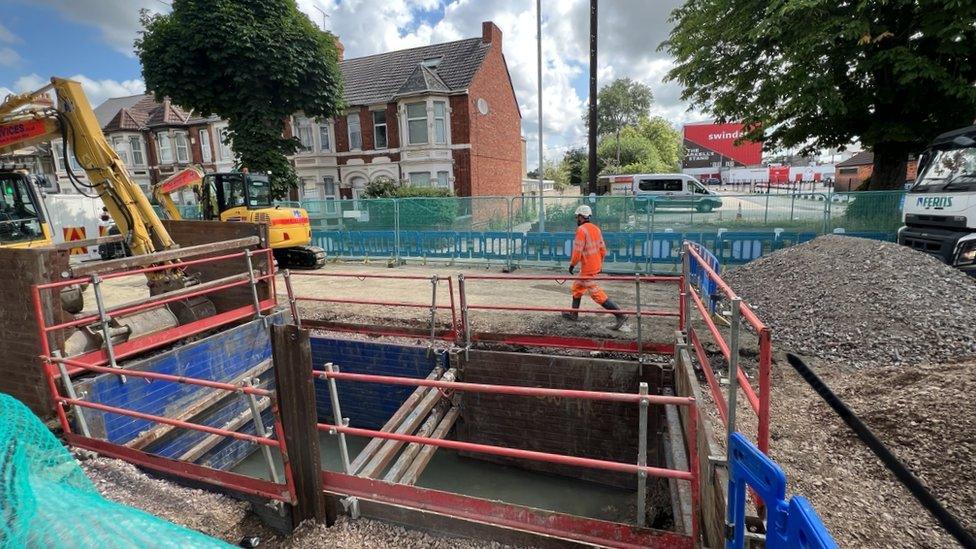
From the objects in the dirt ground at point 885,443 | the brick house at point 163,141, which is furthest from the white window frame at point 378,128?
the dirt ground at point 885,443

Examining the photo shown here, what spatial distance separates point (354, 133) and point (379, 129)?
1.46 metres

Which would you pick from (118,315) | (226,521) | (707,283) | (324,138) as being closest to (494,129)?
(324,138)

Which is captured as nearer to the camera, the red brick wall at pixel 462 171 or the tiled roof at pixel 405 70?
the red brick wall at pixel 462 171

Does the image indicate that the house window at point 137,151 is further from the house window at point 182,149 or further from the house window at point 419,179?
the house window at point 419,179

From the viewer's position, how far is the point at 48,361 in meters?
4.53

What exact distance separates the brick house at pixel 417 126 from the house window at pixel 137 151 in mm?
15045

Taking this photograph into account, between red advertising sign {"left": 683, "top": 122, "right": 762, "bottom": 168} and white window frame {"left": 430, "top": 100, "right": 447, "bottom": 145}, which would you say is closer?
white window frame {"left": 430, "top": 100, "right": 447, "bottom": 145}

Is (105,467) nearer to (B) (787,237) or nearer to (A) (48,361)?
(A) (48,361)

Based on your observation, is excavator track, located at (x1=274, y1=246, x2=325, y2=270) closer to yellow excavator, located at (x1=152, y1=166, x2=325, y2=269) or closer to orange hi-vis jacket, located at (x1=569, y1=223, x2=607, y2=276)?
yellow excavator, located at (x1=152, y1=166, x2=325, y2=269)

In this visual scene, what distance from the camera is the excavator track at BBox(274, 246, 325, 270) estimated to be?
14.5 m

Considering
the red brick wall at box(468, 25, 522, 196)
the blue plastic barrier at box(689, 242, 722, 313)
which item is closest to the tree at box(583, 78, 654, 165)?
the red brick wall at box(468, 25, 522, 196)

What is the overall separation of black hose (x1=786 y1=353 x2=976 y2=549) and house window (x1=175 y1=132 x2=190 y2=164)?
35.1 meters

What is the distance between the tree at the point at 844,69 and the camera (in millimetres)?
11094

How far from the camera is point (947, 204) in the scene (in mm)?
A: 7656
